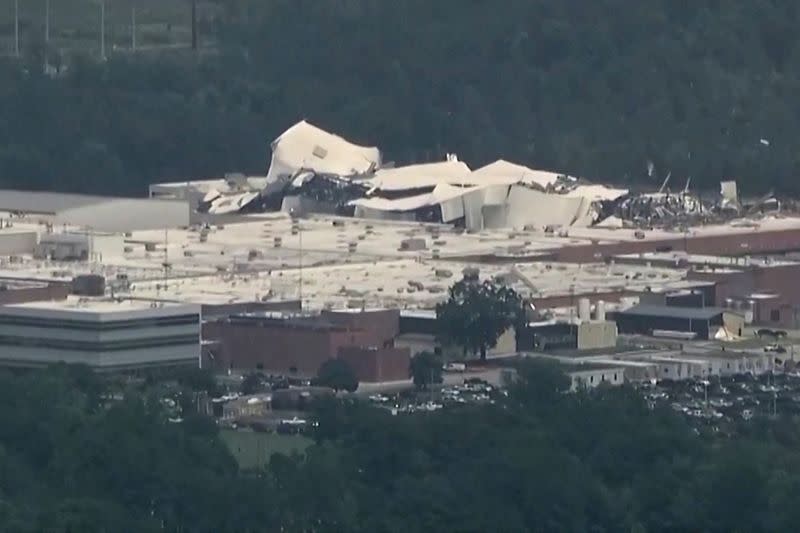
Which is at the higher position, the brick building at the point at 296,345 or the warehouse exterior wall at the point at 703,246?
the warehouse exterior wall at the point at 703,246

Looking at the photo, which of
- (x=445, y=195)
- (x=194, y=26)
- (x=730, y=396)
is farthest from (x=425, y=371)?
(x=194, y=26)

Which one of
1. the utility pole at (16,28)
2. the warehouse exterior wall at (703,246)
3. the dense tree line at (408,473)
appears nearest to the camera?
the dense tree line at (408,473)

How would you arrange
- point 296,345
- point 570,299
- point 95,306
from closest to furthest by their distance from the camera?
1. point 95,306
2. point 296,345
3. point 570,299

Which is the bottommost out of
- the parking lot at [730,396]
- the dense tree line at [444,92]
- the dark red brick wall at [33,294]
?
the parking lot at [730,396]

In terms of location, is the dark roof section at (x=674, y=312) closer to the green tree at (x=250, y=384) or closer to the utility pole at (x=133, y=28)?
the green tree at (x=250, y=384)

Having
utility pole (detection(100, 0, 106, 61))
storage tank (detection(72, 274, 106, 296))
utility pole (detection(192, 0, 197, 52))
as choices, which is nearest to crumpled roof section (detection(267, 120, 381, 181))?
utility pole (detection(100, 0, 106, 61))

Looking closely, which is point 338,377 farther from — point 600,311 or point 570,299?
point 570,299

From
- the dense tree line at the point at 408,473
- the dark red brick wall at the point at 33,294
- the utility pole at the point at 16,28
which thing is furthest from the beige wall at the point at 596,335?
the utility pole at the point at 16,28
